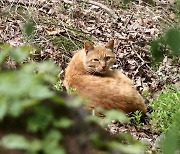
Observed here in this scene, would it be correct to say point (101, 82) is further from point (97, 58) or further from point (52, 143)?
point (52, 143)

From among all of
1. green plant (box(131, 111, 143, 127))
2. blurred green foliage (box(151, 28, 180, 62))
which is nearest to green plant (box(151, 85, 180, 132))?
green plant (box(131, 111, 143, 127))

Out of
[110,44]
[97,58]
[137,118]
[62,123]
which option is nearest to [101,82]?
[97,58]

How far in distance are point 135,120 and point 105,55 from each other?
1.59 meters

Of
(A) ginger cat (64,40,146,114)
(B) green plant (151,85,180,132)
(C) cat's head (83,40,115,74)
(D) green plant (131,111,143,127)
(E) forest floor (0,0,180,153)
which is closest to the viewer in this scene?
(B) green plant (151,85,180,132)

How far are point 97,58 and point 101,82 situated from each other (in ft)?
2.51

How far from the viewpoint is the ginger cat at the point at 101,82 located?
7.66m

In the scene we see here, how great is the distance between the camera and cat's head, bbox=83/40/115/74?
8625 millimetres

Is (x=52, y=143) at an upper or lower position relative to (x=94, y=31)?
upper

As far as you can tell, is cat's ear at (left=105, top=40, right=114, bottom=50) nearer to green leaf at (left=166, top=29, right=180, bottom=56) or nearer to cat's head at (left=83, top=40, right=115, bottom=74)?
cat's head at (left=83, top=40, right=115, bottom=74)

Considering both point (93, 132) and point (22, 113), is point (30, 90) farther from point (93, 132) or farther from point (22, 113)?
point (93, 132)

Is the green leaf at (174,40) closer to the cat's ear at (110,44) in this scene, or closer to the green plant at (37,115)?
the green plant at (37,115)

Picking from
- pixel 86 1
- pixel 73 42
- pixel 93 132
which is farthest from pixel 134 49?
pixel 93 132

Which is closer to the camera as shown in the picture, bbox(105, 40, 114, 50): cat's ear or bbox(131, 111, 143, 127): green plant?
bbox(131, 111, 143, 127): green plant

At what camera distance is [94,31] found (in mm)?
10672
